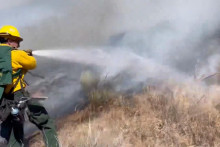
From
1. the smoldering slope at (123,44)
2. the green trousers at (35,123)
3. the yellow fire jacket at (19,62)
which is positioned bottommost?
the green trousers at (35,123)

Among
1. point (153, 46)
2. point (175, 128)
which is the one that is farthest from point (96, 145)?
point (153, 46)

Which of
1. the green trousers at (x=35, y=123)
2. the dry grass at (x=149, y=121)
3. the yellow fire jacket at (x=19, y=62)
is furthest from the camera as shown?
the dry grass at (x=149, y=121)

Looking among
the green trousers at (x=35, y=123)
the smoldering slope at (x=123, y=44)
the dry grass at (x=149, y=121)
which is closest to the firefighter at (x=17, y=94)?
the green trousers at (x=35, y=123)

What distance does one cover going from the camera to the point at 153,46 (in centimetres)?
626

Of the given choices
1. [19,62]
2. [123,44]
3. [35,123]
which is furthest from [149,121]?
[123,44]

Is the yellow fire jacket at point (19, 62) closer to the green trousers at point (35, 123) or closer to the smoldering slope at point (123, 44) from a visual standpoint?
the green trousers at point (35, 123)

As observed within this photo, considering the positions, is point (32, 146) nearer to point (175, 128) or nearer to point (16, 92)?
point (16, 92)

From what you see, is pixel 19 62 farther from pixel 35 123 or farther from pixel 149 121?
pixel 149 121

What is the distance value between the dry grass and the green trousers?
0.27 meters

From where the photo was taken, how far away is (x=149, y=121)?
442 cm

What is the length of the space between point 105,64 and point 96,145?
259 centimetres

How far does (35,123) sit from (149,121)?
59.3 inches

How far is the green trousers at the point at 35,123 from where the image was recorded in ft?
12.5

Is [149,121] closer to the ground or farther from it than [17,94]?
closer to the ground
